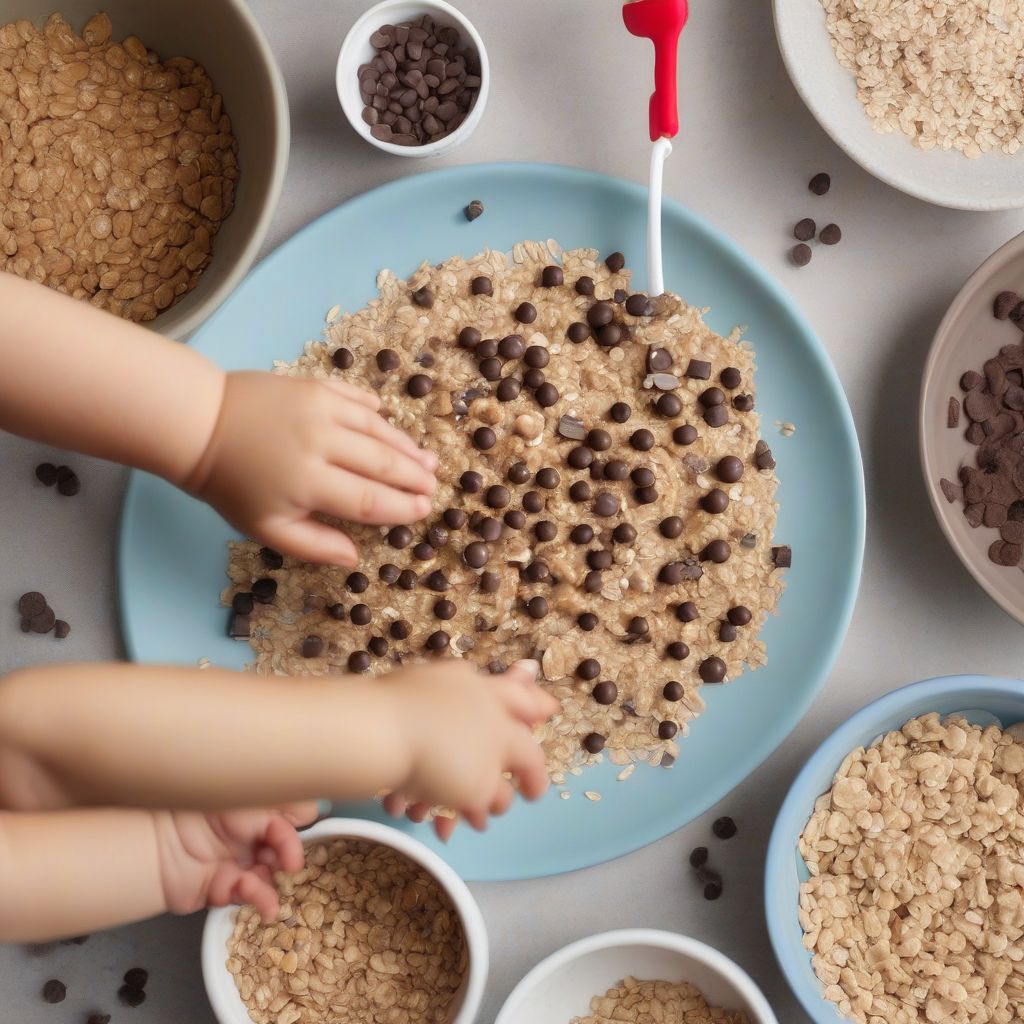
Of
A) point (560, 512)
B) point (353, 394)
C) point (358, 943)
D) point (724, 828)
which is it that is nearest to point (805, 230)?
point (560, 512)

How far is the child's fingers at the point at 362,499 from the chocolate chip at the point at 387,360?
9.0 inches

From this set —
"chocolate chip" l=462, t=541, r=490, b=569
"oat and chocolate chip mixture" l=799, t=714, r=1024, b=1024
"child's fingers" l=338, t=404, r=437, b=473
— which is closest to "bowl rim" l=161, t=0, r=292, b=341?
"child's fingers" l=338, t=404, r=437, b=473

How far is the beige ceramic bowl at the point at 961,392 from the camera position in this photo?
1.06m

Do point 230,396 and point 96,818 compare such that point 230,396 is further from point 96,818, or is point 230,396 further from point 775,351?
point 775,351

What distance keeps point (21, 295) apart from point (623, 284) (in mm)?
593

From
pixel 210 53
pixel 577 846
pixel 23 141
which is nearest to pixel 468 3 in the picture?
pixel 210 53

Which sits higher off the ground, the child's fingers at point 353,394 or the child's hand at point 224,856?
the child's fingers at point 353,394

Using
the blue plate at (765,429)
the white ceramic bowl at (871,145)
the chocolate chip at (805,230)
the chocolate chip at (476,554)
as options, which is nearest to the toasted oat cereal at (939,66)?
the white ceramic bowl at (871,145)

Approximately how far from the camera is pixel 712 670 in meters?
1.06

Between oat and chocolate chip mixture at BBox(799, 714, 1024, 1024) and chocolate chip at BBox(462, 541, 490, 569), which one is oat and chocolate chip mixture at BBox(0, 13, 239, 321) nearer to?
chocolate chip at BBox(462, 541, 490, 569)

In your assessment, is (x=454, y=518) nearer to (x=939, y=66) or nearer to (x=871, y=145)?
(x=871, y=145)

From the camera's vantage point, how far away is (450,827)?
998 millimetres

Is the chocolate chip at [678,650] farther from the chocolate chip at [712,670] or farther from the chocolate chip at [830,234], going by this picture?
the chocolate chip at [830,234]

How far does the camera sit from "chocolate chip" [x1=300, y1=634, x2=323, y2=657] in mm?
1038
